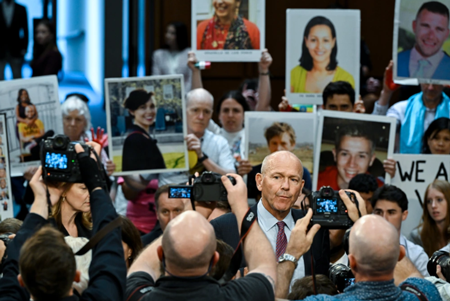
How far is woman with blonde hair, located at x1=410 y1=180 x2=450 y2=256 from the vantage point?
499 cm

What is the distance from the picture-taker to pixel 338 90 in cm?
545

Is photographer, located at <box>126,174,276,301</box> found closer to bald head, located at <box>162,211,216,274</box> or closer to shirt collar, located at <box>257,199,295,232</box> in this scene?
bald head, located at <box>162,211,216,274</box>

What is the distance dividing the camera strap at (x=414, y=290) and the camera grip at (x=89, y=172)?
124 cm

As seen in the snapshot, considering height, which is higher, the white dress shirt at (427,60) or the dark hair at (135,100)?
the white dress shirt at (427,60)

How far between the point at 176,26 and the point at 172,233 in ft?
18.1

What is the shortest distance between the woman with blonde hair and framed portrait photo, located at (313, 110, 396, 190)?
421mm

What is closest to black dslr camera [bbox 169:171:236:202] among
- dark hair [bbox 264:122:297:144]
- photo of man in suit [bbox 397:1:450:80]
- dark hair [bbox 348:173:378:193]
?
dark hair [bbox 348:173:378:193]

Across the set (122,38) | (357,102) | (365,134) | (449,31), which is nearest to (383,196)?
(365,134)

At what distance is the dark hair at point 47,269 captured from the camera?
2.27 metres

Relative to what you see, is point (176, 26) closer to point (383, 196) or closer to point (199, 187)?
point (383, 196)

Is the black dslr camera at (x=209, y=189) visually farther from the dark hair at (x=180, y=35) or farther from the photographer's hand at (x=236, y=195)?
the dark hair at (x=180, y=35)

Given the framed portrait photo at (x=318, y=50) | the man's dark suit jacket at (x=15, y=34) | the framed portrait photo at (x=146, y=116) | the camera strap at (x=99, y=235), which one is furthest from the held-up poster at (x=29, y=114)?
the man's dark suit jacket at (x=15, y=34)

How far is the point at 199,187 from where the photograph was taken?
3281mm

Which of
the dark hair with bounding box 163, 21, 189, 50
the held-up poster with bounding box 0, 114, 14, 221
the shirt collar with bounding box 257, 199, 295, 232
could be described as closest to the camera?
the shirt collar with bounding box 257, 199, 295, 232
